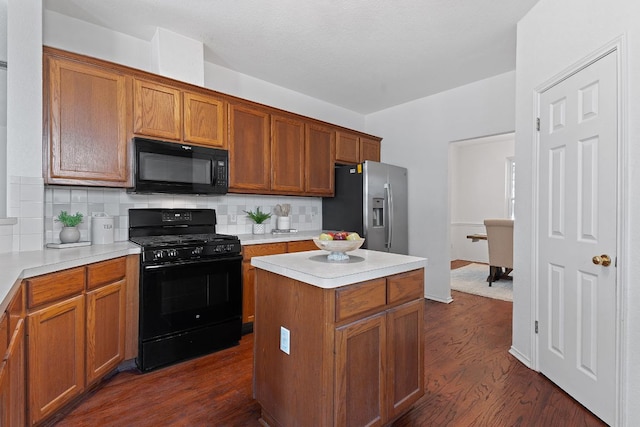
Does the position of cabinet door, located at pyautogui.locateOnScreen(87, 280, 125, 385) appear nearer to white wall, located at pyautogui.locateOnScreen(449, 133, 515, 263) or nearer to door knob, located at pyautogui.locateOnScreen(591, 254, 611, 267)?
door knob, located at pyautogui.locateOnScreen(591, 254, 611, 267)

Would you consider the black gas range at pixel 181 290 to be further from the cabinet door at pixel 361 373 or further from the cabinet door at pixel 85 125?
the cabinet door at pixel 361 373

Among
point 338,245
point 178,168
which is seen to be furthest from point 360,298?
point 178,168

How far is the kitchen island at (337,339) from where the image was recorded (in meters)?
1.36

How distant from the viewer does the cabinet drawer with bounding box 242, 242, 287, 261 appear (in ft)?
9.61

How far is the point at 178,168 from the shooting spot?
2.73 metres

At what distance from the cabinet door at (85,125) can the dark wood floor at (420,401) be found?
1461 millimetres

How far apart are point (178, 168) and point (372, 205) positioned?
6.95 feet

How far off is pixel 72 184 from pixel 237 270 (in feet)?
4.42

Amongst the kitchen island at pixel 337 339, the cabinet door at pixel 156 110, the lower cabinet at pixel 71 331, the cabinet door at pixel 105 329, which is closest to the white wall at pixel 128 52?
the cabinet door at pixel 156 110

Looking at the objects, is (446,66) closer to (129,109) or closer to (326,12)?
(326,12)

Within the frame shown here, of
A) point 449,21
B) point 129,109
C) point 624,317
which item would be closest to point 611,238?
point 624,317

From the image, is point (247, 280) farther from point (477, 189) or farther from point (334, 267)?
point (477, 189)

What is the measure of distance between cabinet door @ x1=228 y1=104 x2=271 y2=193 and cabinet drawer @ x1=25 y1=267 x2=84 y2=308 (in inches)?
59.4

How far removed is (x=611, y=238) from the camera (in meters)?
1.71
